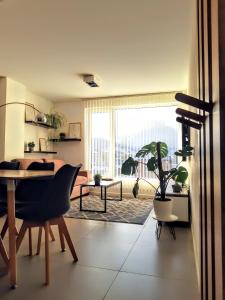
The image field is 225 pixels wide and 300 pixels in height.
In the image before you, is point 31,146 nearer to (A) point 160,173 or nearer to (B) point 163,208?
(A) point 160,173

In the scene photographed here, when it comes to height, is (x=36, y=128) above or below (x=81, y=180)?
above

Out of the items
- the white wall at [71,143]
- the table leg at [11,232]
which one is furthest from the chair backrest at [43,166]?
the white wall at [71,143]

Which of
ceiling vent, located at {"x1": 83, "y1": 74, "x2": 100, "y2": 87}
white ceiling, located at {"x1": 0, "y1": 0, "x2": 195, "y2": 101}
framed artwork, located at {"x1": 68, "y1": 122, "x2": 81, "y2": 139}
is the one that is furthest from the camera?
framed artwork, located at {"x1": 68, "y1": 122, "x2": 81, "y2": 139}

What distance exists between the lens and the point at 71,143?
21.1 ft

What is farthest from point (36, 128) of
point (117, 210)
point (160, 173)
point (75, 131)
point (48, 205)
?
point (48, 205)

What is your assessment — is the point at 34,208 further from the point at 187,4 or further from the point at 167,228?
the point at 187,4

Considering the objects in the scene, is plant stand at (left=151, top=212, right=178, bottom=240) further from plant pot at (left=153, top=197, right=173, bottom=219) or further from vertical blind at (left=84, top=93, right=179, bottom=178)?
vertical blind at (left=84, top=93, right=179, bottom=178)

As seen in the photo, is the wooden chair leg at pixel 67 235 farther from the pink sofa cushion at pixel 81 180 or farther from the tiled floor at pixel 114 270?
the pink sofa cushion at pixel 81 180

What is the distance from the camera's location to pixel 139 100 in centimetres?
579

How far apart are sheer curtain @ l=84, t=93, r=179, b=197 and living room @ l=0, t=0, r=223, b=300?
3 cm

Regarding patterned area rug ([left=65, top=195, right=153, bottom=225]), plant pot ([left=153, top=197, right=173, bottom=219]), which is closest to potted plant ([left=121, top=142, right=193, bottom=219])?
plant pot ([left=153, top=197, right=173, bottom=219])

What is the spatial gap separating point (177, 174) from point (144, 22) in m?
1.83

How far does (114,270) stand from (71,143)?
470 cm

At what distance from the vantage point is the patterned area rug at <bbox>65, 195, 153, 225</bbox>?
3.69m
